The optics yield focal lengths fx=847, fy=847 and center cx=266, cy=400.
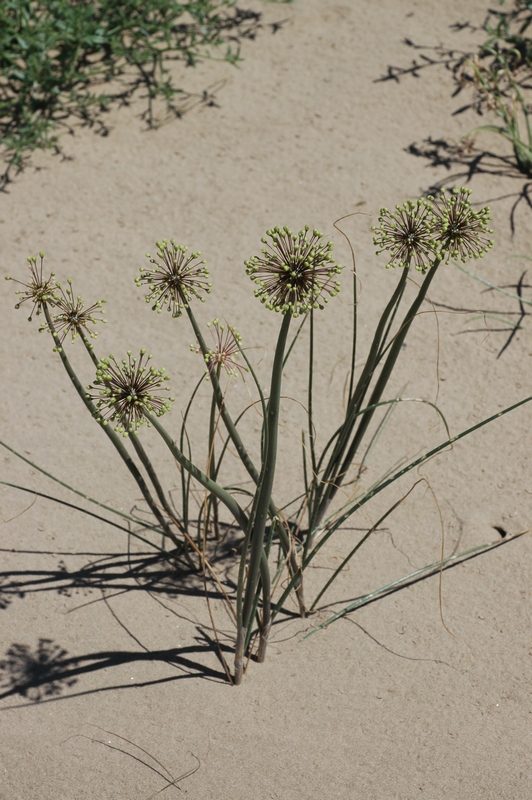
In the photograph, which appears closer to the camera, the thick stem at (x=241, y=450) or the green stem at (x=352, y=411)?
the thick stem at (x=241, y=450)

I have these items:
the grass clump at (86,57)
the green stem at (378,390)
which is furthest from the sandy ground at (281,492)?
the green stem at (378,390)

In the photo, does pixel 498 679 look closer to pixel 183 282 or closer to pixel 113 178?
pixel 183 282

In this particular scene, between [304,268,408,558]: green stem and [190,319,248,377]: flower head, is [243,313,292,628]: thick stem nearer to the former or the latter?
[190,319,248,377]: flower head

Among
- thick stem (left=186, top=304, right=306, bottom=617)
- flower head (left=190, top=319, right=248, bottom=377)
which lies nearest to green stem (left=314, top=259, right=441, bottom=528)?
thick stem (left=186, top=304, right=306, bottom=617)

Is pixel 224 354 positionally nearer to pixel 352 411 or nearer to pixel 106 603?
pixel 352 411

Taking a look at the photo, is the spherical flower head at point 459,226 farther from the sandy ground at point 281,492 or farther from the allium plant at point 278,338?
the sandy ground at point 281,492

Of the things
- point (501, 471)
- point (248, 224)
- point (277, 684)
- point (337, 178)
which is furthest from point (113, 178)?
point (277, 684)

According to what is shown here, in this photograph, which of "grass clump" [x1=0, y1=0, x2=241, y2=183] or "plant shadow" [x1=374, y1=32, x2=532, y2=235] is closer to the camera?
"plant shadow" [x1=374, y1=32, x2=532, y2=235]
